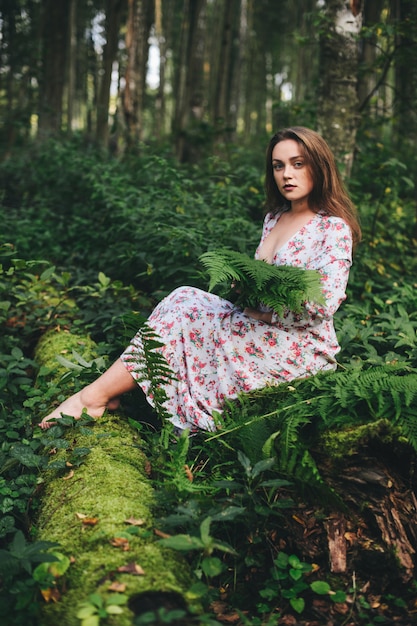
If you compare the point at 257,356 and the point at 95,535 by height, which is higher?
the point at 257,356

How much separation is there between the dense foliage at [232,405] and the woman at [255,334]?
155 mm

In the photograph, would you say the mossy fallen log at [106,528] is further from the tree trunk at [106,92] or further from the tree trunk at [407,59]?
the tree trunk at [106,92]

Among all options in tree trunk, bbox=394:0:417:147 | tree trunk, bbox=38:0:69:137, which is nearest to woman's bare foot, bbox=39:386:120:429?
tree trunk, bbox=394:0:417:147

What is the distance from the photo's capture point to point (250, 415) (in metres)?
3.03

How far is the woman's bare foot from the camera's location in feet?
10.4

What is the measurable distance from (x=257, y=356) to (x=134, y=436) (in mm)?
818

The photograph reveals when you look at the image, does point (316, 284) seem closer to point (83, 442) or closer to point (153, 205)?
point (83, 442)

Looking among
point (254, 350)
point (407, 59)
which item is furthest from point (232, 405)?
point (407, 59)

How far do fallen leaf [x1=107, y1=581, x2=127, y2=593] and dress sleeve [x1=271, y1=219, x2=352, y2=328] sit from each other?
5.23ft

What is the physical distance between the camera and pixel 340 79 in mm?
5734

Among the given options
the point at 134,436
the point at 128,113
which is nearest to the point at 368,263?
the point at 134,436

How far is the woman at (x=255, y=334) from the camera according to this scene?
10.3ft

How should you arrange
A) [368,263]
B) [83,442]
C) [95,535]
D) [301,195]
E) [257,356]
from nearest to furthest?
[95,535] < [83,442] < [257,356] < [301,195] < [368,263]

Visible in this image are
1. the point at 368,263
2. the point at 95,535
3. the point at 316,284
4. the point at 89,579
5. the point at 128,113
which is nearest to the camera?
the point at 89,579
